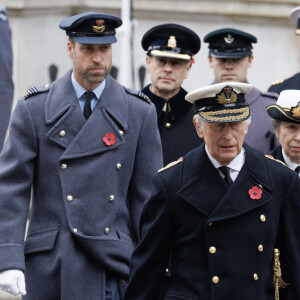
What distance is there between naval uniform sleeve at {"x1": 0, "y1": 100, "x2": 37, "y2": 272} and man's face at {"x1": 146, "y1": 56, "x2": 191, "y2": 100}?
160cm

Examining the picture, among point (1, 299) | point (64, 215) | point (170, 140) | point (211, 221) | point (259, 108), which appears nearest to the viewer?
point (211, 221)

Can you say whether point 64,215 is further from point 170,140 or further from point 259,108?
point 259,108

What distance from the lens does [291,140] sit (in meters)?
7.42

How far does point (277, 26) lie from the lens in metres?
12.6

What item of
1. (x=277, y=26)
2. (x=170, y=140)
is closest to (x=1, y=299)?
(x=170, y=140)

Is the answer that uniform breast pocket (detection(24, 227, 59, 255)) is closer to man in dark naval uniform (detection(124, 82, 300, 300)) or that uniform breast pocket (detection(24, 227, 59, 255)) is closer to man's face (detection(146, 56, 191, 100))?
man in dark naval uniform (detection(124, 82, 300, 300))

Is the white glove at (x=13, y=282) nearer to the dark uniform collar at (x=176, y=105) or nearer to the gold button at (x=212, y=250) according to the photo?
the gold button at (x=212, y=250)

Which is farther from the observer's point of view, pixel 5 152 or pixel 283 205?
pixel 5 152

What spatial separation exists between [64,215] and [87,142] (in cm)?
41

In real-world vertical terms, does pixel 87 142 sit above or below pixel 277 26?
above

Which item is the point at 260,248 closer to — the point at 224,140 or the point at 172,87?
the point at 224,140

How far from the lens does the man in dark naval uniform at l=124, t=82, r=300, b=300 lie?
587 centimetres

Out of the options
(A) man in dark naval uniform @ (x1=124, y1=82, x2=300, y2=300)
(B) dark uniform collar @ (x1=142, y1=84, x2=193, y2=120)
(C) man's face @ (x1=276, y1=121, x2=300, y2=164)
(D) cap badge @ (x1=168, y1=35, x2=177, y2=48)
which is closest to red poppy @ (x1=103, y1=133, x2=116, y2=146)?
(A) man in dark naval uniform @ (x1=124, y1=82, x2=300, y2=300)

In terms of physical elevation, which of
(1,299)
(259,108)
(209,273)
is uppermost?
(209,273)
